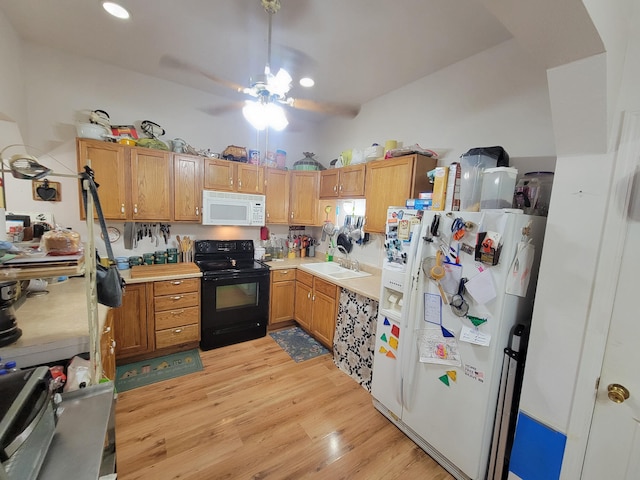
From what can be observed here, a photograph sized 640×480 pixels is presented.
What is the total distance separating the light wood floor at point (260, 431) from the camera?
1.60m

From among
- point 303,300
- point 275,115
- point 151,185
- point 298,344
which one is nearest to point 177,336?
point 298,344

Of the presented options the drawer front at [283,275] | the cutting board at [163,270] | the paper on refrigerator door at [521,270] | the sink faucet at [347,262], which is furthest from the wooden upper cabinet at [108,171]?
the paper on refrigerator door at [521,270]

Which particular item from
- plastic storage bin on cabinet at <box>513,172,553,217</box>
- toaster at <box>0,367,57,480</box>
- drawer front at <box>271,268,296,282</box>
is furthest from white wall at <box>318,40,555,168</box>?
toaster at <box>0,367,57,480</box>

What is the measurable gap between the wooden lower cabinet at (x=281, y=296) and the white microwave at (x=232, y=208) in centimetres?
71

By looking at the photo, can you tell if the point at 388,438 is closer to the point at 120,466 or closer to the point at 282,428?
the point at 282,428

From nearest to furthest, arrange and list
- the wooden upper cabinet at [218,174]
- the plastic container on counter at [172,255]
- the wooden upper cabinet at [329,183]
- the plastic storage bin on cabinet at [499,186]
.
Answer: the plastic storage bin on cabinet at [499,186], the wooden upper cabinet at [218,174], the plastic container on counter at [172,255], the wooden upper cabinet at [329,183]

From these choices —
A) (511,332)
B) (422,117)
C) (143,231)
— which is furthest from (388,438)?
(143,231)

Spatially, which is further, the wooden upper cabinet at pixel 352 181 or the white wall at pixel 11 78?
the wooden upper cabinet at pixel 352 181

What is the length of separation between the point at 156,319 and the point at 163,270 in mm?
489

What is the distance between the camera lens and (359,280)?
9.01ft

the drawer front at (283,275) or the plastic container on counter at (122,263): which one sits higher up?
the plastic container on counter at (122,263)

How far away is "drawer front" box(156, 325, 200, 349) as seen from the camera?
8.54 ft

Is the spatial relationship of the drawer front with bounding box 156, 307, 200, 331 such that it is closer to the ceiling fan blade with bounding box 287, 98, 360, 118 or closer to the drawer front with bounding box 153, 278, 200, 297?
the drawer front with bounding box 153, 278, 200, 297

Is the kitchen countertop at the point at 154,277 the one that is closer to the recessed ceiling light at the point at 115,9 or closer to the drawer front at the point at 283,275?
the drawer front at the point at 283,275
